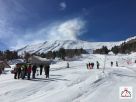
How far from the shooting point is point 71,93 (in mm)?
27578

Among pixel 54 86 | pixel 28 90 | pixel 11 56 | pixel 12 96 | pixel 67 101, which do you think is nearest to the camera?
pixel 67 101

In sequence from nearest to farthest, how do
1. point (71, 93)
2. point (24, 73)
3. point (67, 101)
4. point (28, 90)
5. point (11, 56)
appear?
point (67, 101), point (71, 93), point (28, 90), point (24, 73), point (11, 56)

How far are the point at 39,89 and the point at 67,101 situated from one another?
6.98 meters

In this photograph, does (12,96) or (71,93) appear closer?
(12,96)

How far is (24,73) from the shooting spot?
39.4m

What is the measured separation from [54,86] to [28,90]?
13.6 ft

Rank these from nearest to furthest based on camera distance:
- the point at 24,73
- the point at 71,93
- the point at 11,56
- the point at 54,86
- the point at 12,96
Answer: the point at 12,96
the point at 71,93
the point at 54,86
the point at 24,73
the point at 11,56

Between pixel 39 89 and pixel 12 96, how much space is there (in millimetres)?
4713

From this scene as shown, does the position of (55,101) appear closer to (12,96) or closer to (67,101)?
(67,101)

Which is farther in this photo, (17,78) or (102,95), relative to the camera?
(17,78)

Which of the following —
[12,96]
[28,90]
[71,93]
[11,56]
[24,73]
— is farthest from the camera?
[11,56]

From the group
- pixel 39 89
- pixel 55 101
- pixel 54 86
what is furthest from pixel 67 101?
pixel 54 86

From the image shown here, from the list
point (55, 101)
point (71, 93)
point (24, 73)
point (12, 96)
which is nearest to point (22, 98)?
point (12, 96)

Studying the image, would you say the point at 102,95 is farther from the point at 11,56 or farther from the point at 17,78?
the point at 11,56
